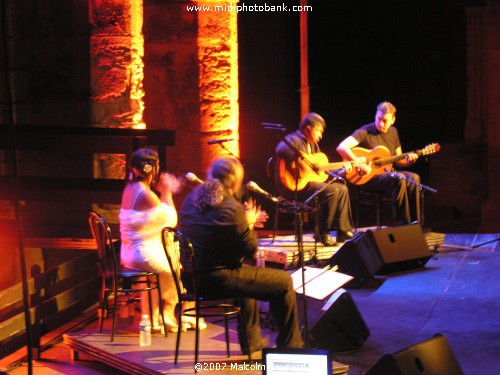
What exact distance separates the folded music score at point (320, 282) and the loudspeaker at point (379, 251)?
5.50ft

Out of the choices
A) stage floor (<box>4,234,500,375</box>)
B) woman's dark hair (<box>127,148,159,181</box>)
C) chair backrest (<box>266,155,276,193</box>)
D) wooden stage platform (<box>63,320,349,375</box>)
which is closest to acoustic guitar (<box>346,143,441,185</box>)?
chair backrest (<box>266,155,276,193</box>)

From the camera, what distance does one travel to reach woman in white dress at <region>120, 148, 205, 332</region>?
6312mm

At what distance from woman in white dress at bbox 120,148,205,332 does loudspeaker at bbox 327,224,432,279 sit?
2.29m

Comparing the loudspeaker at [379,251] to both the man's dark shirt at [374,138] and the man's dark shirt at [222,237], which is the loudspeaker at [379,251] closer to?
the man's dark shirt at [374,138]

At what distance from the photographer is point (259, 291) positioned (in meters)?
5.73

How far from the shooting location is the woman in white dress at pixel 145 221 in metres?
6.31

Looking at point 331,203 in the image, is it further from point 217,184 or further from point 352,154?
point 217,184

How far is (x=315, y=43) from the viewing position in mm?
14406

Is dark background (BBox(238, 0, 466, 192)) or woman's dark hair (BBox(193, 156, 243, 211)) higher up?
dark background (BBox(238, 0, 466, 192))

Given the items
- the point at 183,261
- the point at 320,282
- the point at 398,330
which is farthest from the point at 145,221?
the point at 398,330

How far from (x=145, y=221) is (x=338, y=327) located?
1.56m

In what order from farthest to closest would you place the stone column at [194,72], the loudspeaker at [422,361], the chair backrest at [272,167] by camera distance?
the stone column at [194,72] < the chair backrest at [272,167] < the loudspeaker at [422,361]

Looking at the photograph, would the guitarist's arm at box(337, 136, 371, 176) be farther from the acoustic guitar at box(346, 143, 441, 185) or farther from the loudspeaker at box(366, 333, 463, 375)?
the loudspeaker at box(366, 333, 463, 375)

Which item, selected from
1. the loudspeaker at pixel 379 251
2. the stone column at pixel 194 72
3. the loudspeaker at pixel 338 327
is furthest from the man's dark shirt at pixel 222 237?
the stone column at pixel 194 72
